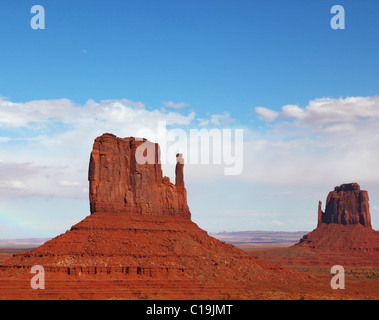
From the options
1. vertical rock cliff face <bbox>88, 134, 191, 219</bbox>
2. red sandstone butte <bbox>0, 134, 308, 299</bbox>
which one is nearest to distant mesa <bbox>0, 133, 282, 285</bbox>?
vertical rock cliff face <bbox>88, 134, 191, 219</bbox>

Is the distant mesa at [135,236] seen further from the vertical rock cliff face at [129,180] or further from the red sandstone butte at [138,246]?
the red sandstone butte at [138,246]

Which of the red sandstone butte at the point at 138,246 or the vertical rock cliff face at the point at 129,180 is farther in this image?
the vertical rock cliff face at the point at 129,180

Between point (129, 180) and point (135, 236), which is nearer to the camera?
point (135, 236)

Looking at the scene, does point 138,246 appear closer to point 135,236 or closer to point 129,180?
point 135,236

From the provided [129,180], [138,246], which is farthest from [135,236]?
[129,180]

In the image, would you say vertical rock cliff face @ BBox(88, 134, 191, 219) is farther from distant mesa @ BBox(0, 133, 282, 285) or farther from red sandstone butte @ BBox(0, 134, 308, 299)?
red sandstone butte @ BBox(0, 134, 308, 299)

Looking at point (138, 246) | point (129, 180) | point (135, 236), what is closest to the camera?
point (138, 246)

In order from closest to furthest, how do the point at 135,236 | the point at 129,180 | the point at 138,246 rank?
the point at 138,246 < the point at 135,236 < the point at 129,180

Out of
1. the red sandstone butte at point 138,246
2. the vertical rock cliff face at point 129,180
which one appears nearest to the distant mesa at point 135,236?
the vertical rock cliff face at point 129,180
